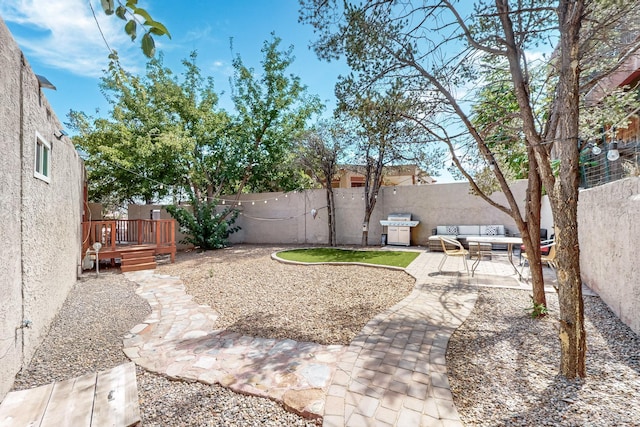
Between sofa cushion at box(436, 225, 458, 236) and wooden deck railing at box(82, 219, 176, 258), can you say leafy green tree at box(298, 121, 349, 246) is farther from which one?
wooden deck railing at box(82, 219, 176, 258)

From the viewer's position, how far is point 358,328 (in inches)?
156

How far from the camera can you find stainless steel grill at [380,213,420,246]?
478 inches

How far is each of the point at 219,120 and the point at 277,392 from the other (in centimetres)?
1315

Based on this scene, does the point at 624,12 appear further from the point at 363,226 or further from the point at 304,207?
the point at 304,207

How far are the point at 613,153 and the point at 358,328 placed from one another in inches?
301

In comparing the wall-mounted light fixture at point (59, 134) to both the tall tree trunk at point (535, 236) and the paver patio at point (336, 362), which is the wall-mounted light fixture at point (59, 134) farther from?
the tall tree trunk at point (535, 236)

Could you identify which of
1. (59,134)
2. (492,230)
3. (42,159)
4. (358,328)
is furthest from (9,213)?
(492,230)

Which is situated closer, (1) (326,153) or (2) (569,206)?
(2) (569,206)

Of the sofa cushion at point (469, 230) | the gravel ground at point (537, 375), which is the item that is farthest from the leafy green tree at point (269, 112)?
the gravel ground at point (537, 375)

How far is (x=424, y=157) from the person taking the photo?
11375 mm

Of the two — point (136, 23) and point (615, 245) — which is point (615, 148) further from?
point (136, 23)

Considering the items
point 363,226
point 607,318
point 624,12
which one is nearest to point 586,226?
point 607,318

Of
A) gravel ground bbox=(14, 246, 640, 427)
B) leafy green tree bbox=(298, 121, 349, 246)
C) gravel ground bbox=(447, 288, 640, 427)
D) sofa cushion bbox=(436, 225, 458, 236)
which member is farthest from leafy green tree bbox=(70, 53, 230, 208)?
gravel ground bbox=(447, 288, 640, 427)

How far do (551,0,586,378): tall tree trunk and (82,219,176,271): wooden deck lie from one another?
980 centimetres
